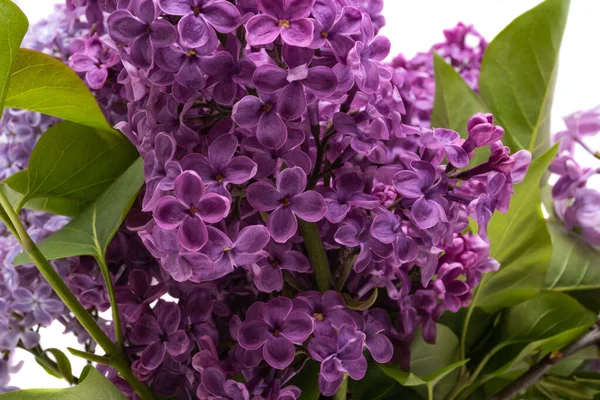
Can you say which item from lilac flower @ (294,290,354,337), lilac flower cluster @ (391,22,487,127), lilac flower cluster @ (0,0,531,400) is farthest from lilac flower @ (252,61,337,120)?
lilac flower cluster @ (391,22,487,127)

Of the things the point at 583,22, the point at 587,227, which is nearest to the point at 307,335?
the point at 587,227

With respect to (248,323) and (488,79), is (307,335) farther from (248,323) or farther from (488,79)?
(488,79)

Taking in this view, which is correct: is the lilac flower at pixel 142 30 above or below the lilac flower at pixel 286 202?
above

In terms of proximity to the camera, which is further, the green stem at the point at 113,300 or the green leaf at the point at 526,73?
the green leaf at the point at 526,73

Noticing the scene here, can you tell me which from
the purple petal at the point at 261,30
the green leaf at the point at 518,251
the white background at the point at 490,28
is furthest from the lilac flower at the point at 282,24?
the white background at the point at 490,28

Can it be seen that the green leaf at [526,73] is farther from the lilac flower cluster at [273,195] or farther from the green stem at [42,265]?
the green stem at [42,265]

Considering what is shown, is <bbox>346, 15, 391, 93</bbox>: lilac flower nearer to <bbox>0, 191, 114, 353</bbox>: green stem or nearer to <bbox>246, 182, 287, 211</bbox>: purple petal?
<bbox>246, 182, 287, 211</bbox>: purple petal

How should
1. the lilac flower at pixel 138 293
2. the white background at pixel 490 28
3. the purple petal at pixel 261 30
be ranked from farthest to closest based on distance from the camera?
1. the white background at pixel 490 28
2. the lilac flower at pixel 138 293
3. the purple petal at pixel 261 30
